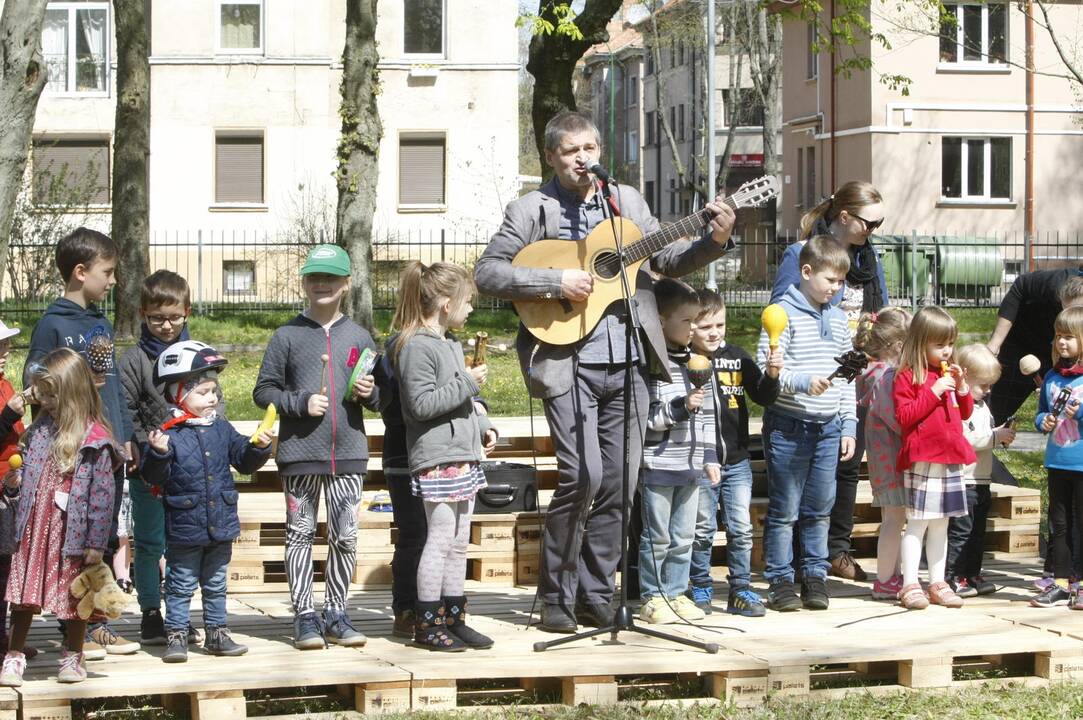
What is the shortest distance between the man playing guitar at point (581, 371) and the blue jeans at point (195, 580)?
1406mm

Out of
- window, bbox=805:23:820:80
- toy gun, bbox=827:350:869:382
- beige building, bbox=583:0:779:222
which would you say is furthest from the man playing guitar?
beige building, bbox=583:0:779:222

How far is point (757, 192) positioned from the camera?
6.42m

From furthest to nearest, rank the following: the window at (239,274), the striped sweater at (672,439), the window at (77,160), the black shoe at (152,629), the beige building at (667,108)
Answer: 1. the beige building at (667,108)
2. the window at (77,160)
3. the window at (239,274)
4. the striped sweater at (672,439)
5. the black shoe at (152,629)

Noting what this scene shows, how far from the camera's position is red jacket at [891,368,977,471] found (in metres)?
7.09

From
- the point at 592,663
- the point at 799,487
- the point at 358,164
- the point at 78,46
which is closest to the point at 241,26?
the point at 78,46

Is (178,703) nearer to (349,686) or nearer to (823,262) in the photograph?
(349,686)

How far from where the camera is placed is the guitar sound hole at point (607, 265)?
645cm

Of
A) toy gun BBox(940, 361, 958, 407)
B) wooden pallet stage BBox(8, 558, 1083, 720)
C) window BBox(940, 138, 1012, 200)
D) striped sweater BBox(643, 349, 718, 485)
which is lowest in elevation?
wooden pallet stage BBox(8, 558, 1083, 720)

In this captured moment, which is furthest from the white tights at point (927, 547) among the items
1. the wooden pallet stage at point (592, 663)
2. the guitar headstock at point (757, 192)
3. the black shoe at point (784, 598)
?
the guitar headstock at point (757, 192)

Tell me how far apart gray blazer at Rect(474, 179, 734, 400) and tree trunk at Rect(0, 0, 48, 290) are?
12.6 feet

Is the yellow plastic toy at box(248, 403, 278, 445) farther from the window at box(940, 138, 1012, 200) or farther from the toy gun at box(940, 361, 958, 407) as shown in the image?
the window at box(940, 138, 1012, 200)

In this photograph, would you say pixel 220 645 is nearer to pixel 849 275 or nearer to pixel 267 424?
pixel 267 424

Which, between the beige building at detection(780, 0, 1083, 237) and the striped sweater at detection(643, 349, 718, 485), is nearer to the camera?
the striped sweater at detection(643, 349, 718, 485)

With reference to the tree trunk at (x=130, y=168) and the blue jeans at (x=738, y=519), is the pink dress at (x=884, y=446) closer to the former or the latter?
the blue jeans at (x=738, y=519)
